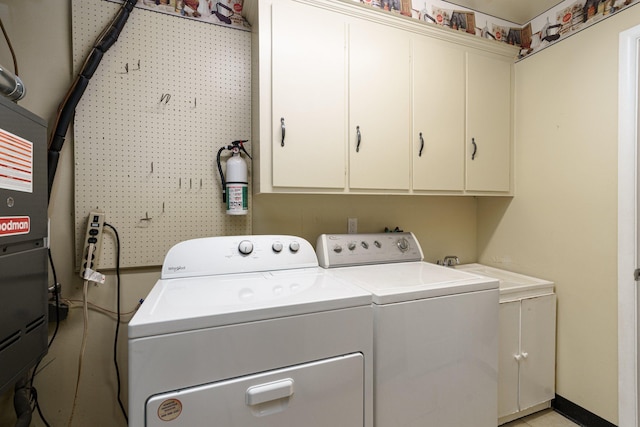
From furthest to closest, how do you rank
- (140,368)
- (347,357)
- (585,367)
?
(585,367), (347,357), (140,368)

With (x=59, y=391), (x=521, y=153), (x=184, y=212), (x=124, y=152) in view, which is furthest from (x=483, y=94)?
(x=59, y=391)

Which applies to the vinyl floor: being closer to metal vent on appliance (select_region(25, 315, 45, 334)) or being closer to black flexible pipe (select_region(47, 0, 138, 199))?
metal vent on appliance (select_region(25, 315, 45, 334))

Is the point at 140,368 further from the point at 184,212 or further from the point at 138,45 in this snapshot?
the point at 138,45

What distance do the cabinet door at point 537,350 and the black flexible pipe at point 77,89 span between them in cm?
268

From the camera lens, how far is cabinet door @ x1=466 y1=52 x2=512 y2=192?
6.52 feet

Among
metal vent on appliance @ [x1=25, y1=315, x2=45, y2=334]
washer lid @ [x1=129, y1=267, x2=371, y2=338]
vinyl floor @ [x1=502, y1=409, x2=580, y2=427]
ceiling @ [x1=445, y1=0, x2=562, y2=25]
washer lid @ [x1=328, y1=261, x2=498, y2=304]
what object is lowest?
vinyl floor @ [x1=502, y1=409, x2=580, y2=427]

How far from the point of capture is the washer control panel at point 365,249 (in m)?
1.71

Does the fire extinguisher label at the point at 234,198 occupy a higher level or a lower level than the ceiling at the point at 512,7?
lower

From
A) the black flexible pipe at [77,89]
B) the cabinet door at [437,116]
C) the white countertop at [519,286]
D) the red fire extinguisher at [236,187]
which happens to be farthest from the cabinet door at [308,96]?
the white countertop at [519,286]

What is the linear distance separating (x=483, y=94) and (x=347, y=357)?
1956 millimetres

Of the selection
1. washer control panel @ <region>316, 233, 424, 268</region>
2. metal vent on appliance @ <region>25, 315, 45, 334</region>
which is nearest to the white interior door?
washer control panel @ <region>316, 233, 424, 268</region>

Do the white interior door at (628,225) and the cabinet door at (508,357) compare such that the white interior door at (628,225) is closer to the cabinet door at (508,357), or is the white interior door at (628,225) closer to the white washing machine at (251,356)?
the cabinet door at (508,357)

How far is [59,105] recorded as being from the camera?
4.72 feet

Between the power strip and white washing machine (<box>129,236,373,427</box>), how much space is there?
500 millimetres
